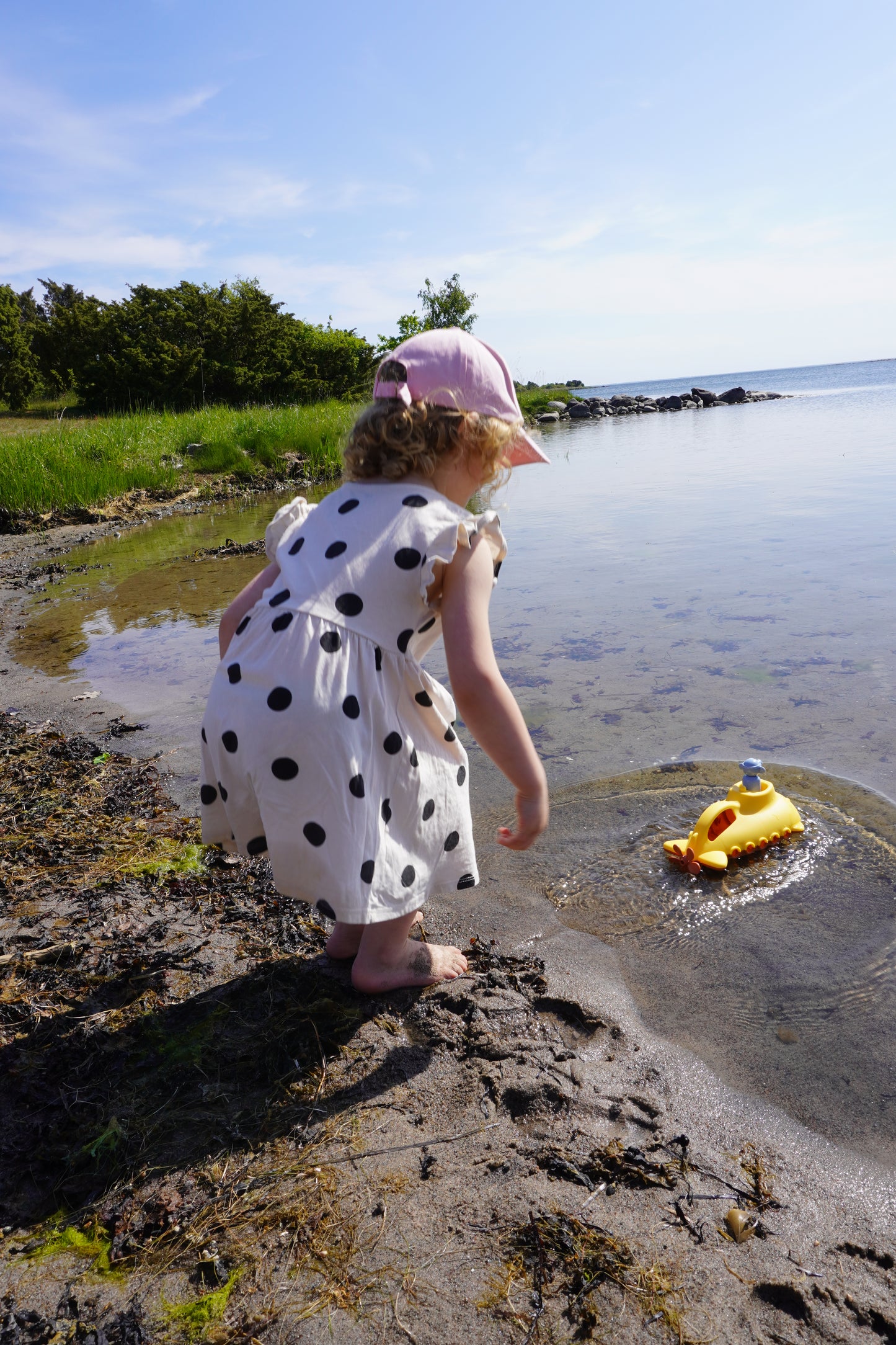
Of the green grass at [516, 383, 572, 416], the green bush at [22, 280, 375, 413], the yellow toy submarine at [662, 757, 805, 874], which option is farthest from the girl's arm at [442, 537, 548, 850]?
the green grass at [516, 383, 572, 416]

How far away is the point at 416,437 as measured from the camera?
183cm

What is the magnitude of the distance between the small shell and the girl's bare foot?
96 cm

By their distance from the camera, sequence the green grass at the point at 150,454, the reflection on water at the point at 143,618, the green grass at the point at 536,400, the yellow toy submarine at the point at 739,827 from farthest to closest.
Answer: the green grass at the point at 536,400 < the green grass at the point at 150,454 < the reflection on water at the point at 143,618 < the yellow toy submarine at the point at 739,827

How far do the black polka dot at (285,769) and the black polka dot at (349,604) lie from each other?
33 centimetres

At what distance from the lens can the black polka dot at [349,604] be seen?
1728 mm

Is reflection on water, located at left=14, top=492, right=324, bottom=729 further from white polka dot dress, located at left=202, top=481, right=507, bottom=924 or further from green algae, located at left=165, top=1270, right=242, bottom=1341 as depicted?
green algae, located at left=165, top=1270, right=242, bottom=1341

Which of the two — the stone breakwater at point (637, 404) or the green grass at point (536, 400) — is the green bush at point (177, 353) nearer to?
the green grass at point (536, 400)

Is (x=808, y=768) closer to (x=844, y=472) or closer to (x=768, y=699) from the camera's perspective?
(x=768, y=699)

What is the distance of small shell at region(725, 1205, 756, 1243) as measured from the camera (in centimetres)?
136

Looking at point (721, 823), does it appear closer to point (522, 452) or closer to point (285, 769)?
point (522, 452)

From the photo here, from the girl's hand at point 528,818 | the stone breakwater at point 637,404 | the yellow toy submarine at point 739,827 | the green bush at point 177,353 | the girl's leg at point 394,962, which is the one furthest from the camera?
the stone breakwater at point 637,404

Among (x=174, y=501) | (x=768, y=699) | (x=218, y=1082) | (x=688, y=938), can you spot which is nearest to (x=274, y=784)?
(x=218, y=1082)

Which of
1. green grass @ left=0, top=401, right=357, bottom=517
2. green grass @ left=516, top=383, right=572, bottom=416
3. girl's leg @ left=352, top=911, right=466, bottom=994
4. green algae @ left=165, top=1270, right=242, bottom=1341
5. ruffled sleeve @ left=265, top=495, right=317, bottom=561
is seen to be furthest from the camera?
green grass @ left=516, top=383, right=572, bottom=416

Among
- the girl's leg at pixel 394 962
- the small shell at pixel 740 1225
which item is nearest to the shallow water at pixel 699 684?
the small shell at pixel 740 1225
